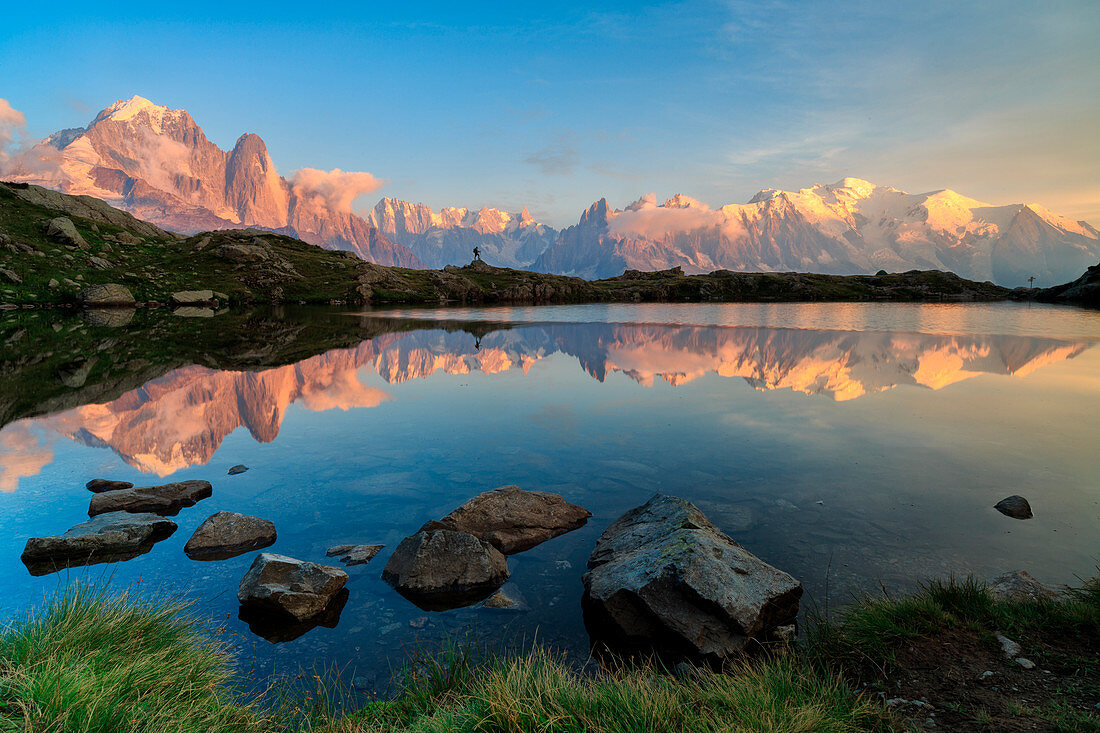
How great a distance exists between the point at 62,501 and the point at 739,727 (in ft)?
62.1

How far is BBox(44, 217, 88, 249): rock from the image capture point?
10275 cm

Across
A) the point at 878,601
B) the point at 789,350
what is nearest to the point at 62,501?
the point at 878,601

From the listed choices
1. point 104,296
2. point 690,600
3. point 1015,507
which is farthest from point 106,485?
point 104,296

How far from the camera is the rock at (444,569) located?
1086 centimetres

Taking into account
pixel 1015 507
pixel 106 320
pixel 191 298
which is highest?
pixel 191 298

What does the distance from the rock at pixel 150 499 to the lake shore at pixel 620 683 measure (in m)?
7.16

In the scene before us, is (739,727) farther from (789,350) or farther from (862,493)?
(789,350)

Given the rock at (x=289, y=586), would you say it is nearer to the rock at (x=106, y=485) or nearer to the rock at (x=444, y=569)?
the rock at (x=444, y=569)

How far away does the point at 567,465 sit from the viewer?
60.4 ft

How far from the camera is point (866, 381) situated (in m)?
31.8

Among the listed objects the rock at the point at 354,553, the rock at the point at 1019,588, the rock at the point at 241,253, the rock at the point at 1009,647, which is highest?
the rock at the point at 241,253

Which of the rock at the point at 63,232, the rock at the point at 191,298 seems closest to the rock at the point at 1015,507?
the rock at the point at 191,298

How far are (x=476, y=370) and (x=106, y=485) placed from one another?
23637 mm

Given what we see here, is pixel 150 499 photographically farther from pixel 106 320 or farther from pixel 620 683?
pixel 106 320
